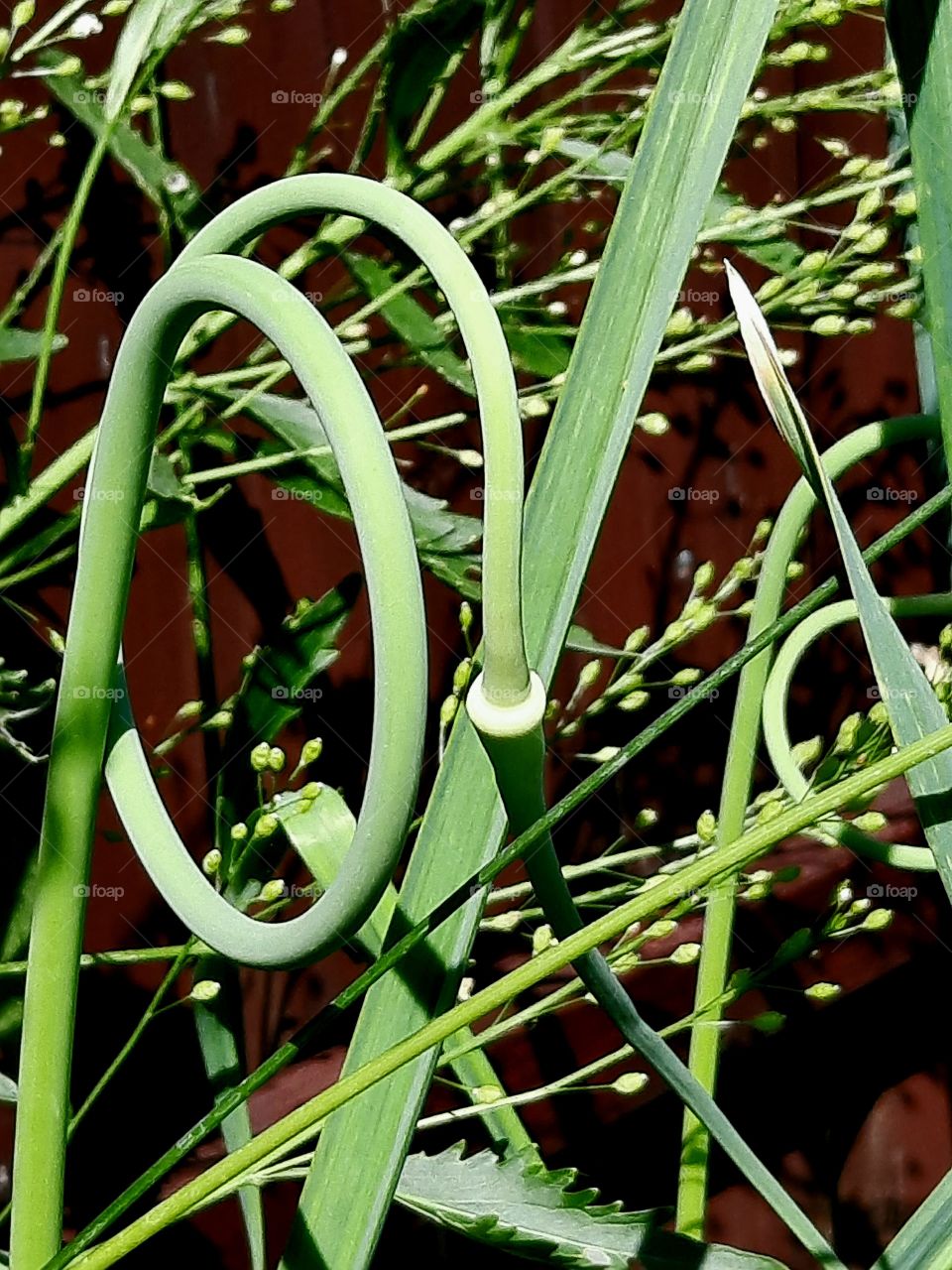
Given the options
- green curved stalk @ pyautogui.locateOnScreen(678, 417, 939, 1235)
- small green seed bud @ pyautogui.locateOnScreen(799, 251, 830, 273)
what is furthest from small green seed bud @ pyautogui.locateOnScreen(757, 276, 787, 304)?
green curved stalk @ pyautogui.locateOnScreen(678, 417, 939, 1235)

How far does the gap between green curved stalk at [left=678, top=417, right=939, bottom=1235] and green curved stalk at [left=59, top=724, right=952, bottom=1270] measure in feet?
0.69

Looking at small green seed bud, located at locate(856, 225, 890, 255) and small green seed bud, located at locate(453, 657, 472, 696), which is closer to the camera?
small green seed bud, located at locate(453, 657, 472, 696)

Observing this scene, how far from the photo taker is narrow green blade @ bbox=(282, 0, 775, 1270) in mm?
280

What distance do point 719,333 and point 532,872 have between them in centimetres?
37

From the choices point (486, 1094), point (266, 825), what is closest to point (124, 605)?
point (266, 825)

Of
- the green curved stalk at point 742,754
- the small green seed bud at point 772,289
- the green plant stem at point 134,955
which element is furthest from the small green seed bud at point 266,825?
the small green seed bud at point 772,289

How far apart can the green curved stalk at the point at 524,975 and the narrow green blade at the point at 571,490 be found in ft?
0.14

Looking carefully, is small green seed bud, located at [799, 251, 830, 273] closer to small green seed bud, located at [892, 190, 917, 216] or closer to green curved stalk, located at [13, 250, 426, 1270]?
small green seed bud, located at [892, 190, 917, 216]

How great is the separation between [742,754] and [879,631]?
0.22m

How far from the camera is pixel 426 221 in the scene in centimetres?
22

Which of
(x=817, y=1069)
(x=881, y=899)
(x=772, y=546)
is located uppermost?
(x=772, y=546)

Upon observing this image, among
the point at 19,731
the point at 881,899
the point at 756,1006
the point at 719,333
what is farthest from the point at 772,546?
the point at 881,899

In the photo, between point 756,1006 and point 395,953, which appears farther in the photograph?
point 756,1006

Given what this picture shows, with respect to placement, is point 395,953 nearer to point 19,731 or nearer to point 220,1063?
point 220,1063
